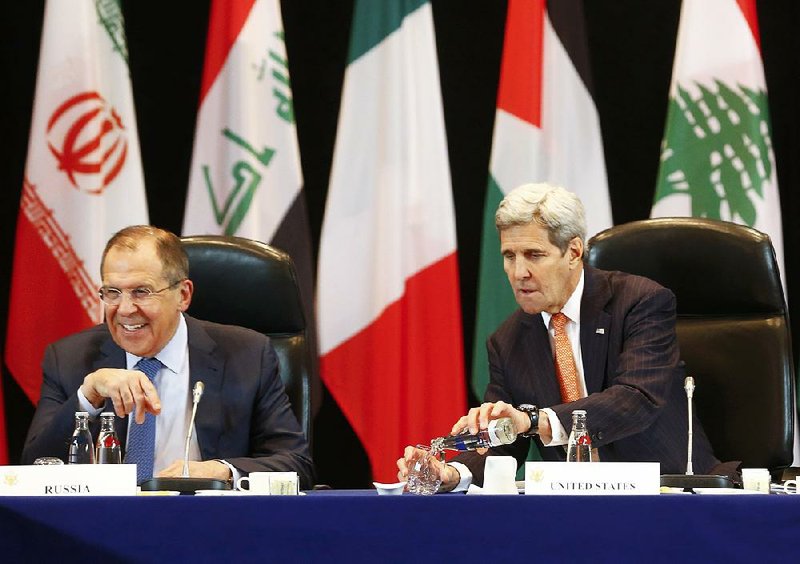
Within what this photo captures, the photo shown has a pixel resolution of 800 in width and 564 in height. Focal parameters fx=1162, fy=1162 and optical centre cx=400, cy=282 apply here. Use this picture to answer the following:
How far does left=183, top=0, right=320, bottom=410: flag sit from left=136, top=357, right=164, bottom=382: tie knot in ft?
3.76

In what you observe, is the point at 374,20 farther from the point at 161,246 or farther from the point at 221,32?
the point at 161,246

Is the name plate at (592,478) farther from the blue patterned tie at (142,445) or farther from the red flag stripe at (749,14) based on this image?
the red flag stripe at (749,14)

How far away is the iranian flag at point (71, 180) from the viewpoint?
4141mm

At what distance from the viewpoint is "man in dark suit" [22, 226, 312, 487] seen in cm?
295

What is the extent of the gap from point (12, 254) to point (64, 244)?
26cm

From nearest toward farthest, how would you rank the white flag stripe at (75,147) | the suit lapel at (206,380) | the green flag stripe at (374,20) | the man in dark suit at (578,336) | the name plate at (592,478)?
the name plate at (592,478) → the suit lapel at (206,380) → the man in dark suit at (578,336) → the white flag stripe at (75,147) → the green flag stripe at (374,20)

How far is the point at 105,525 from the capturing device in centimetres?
178

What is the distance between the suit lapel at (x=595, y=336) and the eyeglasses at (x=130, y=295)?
3.72 ft

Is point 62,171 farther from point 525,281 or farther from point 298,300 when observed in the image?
point 525,281

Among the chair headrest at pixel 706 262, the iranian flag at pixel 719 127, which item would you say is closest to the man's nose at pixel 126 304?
the chair headrest at pixel 706 262

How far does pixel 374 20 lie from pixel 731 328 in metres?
1.85

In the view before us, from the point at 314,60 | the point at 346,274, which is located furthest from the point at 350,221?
the point at 314,60

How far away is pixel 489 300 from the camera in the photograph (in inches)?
164

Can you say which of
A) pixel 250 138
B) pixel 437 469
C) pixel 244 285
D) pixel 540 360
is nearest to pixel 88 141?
pixel 250 138
